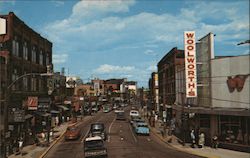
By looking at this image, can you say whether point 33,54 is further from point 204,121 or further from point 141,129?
point 204,121

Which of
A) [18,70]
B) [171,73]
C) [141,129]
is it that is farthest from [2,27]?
[171,73]

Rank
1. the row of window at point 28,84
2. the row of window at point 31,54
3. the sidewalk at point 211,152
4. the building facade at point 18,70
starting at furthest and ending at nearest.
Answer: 1. the row of window at point 31,54
2. the row of window at point 28,84
3. the building facade at point 18,70
4. the sidewalk at point 211,152

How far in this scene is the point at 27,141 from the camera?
45.4m

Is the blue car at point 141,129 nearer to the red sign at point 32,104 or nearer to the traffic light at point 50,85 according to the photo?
the red sign at point 32,104

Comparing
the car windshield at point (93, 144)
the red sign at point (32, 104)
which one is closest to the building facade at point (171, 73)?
the red sign at point (32, 104)

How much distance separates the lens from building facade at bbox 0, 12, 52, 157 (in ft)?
134

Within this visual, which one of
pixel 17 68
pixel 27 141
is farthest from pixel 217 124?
pixel 17 68

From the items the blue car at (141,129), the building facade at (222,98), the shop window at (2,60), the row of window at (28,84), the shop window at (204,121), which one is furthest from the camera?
the blue car at (141,129)

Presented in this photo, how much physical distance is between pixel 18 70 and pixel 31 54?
8502 millimetres

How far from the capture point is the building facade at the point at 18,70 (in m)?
40.7

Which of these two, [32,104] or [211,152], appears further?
[32,104]

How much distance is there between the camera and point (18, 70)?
48.9 metres

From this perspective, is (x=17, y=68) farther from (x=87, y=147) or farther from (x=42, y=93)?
(x=87, y=147)

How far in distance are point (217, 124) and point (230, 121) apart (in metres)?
1.83
